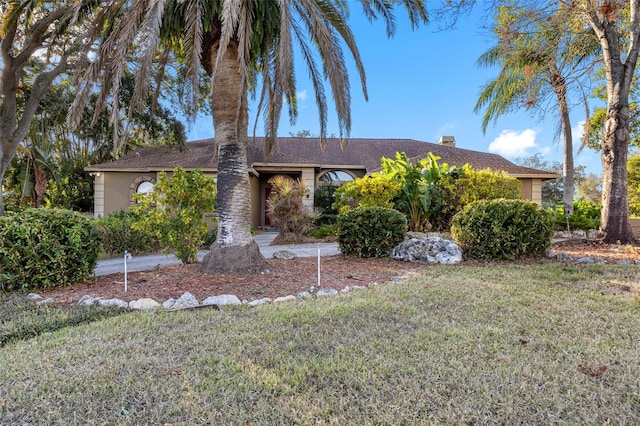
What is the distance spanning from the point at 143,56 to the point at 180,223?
2888mm

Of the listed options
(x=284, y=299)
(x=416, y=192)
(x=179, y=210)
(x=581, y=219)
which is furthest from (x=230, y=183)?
Answer: (x=581, y=219)

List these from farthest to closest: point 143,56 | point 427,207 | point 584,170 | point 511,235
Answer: point 584,170 → point 427,207 → point 511,235 → point 143,56

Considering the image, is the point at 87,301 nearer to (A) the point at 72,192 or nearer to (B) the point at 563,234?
(B) the point at 563,234

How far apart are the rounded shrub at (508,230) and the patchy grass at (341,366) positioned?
116 inches

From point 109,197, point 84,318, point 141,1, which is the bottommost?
point 84,318

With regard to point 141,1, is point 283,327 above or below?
below

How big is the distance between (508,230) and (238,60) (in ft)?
20.6

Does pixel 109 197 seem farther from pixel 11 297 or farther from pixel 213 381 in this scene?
pixel 213 381

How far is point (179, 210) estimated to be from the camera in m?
6.54

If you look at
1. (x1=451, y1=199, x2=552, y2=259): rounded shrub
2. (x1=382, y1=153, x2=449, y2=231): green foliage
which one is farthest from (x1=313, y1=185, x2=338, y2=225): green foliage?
(x1=451, y1=199, x2=552, y2=259): rounded shrub

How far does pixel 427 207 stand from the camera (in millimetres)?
10922

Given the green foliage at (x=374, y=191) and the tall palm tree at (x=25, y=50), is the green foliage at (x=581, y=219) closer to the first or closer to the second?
the green foliage at (x=374, y=191)

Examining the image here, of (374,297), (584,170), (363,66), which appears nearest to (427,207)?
(363,66)

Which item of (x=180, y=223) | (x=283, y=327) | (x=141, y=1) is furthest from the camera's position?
(x=180, y=223)
